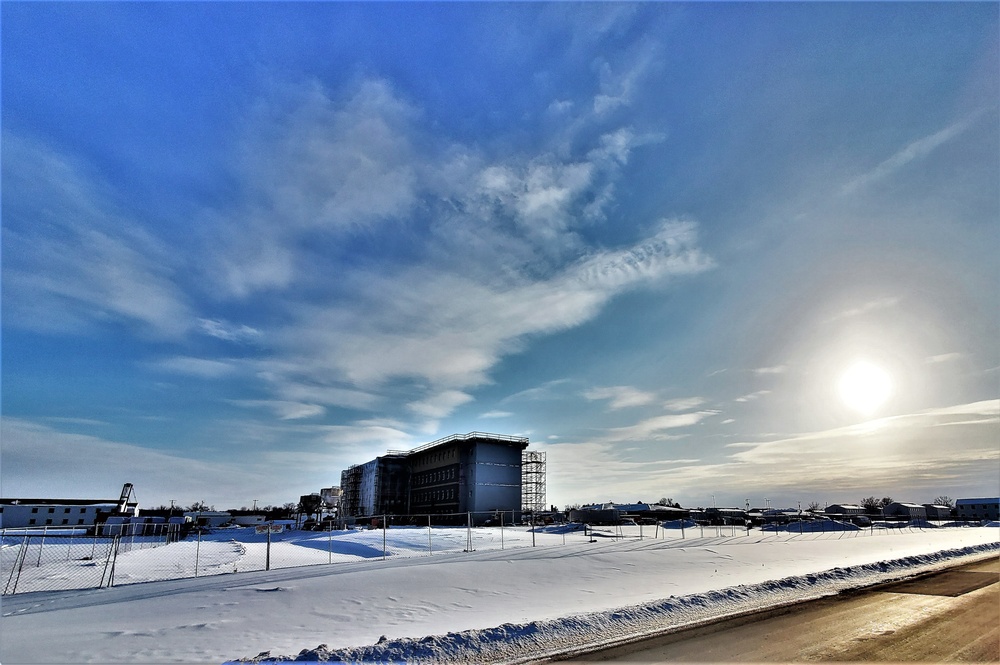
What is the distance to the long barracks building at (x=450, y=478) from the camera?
84938 mm

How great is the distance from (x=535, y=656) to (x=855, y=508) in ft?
500

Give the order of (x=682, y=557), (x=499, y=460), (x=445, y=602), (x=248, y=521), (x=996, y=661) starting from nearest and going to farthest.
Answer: (x=996, y=661), (x=445, y=602), (x=682, y=557), (x=499, y=460), (x=248, y=521)

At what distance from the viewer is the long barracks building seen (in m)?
84.9

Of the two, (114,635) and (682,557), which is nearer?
(114,635)

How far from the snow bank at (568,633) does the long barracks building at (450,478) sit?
2407 inches

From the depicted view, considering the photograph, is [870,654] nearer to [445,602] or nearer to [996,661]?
[996,661]

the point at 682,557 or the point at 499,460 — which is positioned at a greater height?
the point at 499,460

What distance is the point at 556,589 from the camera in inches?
663

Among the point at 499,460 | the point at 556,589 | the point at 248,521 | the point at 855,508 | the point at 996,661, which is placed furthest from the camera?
the point at 855,508

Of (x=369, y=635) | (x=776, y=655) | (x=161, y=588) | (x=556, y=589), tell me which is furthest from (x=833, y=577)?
(x=161, y=588)

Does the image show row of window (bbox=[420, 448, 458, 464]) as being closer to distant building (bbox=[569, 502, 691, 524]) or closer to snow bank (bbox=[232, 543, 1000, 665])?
distant building (bbox=[569, 502, 691, 524])

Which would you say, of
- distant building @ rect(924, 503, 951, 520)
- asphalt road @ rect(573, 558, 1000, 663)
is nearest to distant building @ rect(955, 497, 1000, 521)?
distant building @ rect(924, 503, 951, 520)

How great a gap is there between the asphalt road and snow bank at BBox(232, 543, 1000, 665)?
→ 0.69m

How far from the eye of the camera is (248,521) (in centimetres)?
10075
